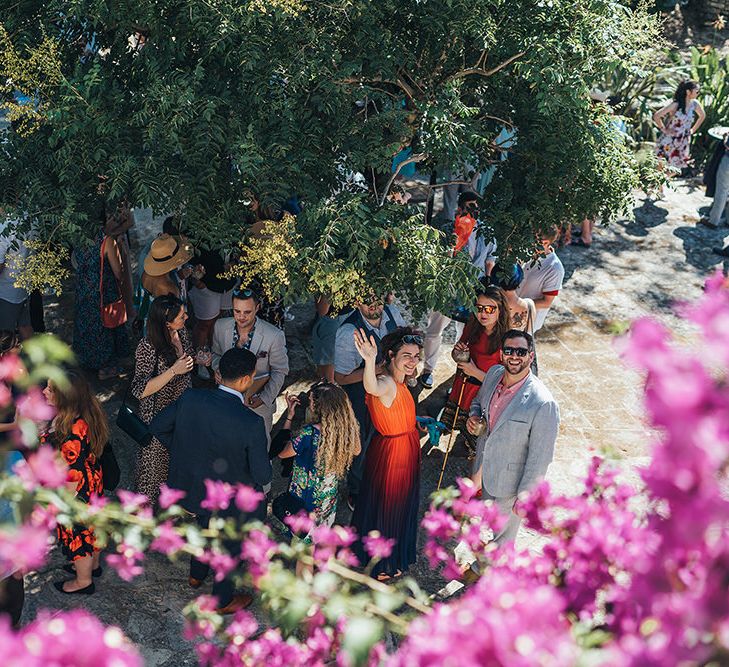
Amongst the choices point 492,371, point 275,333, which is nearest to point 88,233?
point 275,333

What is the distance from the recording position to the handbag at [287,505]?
5.23 m

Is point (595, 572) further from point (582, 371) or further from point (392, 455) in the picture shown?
point (582, 371)

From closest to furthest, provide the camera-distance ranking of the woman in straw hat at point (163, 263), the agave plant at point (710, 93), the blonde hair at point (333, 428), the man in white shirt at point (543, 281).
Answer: the blonde hair at point (333, 428)
the woman in straw hat at point (163, 263)
the man in white shirt at point (543, 281)
the agave plant at point (710, 93)

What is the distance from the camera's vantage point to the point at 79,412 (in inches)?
190

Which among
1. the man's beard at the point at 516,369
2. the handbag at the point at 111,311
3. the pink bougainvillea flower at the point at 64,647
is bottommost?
the handbag at the point at 111,311

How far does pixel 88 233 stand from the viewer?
17.2ft

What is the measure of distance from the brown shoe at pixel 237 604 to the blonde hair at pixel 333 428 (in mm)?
1028

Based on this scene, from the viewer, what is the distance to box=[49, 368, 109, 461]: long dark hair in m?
4.74

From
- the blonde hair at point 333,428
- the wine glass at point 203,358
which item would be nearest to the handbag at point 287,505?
the blonde hair at point 333,428

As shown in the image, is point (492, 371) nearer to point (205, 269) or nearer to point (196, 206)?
point (196, 206)

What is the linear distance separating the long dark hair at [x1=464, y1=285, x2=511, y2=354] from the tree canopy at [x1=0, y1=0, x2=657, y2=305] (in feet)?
2.39

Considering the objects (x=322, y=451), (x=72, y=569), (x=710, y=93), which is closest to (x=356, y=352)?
(x=322, y=451)

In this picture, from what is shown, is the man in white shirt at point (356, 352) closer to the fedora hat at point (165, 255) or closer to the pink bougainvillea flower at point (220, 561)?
the fedora hat at point (165, 255)

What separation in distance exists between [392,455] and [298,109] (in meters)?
2.19
